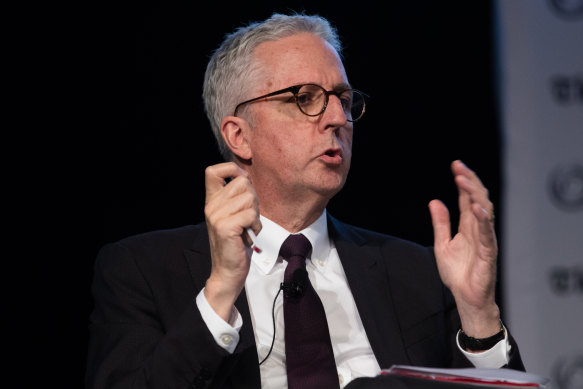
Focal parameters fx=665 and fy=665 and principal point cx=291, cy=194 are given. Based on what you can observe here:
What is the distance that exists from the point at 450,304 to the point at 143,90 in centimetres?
139

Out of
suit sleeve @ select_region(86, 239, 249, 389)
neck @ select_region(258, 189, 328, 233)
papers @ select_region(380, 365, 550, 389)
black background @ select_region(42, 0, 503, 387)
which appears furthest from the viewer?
black background @ select_region(42, 0, 503, 387)

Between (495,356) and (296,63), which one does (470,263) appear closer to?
(495,356)

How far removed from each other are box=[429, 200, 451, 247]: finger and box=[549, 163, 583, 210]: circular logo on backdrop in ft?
3.86

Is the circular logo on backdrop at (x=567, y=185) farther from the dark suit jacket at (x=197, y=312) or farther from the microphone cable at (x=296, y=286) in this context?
the microphone cable at (x=296, y=286)

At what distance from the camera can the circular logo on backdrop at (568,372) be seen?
2.65 metres

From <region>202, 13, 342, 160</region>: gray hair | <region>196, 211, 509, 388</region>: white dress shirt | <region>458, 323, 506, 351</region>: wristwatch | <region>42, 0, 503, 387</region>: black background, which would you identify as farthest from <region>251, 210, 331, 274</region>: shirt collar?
<region>42, 0, 503, 387</region>: black background

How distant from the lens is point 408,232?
303cm

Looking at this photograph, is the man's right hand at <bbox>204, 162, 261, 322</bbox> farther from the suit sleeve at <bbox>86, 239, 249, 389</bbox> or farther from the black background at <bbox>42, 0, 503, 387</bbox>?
the black background at <bbox>42, 0, 503, 387</bbox>

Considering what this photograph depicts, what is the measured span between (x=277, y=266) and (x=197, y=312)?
17.9 inches

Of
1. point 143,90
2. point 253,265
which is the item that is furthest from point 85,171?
point 253,265

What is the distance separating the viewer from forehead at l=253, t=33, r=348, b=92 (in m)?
2.01

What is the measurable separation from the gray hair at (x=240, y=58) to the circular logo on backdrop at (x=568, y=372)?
1.56 m

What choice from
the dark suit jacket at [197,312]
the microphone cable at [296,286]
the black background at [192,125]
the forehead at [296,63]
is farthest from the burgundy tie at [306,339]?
the black background at [192,125]

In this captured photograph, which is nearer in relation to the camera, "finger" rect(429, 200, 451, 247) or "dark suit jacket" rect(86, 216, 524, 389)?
"dark suit jacket" rect(86, 216, 524, 389)
